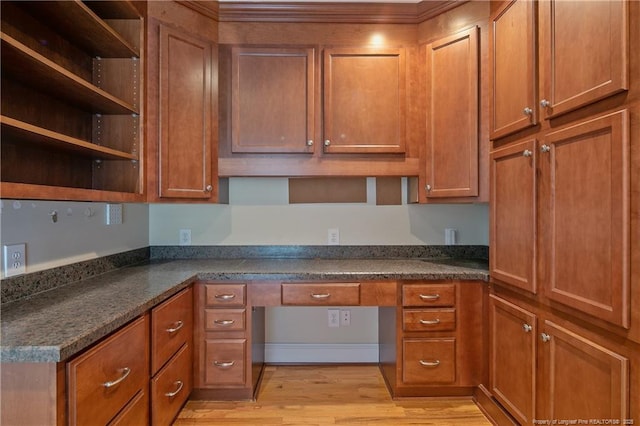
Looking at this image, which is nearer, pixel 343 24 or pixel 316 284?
pixel 316 284

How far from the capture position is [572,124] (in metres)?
1.21

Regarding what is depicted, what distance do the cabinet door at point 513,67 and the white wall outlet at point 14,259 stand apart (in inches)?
86.8

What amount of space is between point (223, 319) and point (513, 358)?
1509 millimetres

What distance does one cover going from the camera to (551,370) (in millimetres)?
1324

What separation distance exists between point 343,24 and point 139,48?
1177 millimetres

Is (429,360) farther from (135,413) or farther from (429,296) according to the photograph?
(135,413)

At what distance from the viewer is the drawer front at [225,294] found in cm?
187

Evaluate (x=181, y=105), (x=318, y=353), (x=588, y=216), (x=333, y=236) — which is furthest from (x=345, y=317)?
(x=181, y=105)

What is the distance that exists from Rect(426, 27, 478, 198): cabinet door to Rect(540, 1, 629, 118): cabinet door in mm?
532

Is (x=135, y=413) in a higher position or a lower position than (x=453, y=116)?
Result: lower

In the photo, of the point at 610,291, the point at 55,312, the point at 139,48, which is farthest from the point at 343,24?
the point at 55,312

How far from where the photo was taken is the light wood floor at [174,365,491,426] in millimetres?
1792

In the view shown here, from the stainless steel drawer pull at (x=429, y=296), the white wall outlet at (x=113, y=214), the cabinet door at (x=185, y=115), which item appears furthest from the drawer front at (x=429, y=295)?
the white wall outlet at (x=113, y=214)

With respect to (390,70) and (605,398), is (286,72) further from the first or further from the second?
(605,398)
